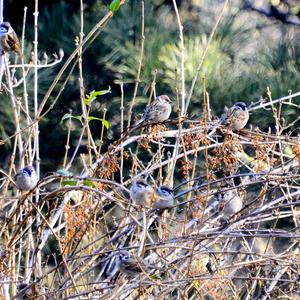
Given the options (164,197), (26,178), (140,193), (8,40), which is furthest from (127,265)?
(8,40)

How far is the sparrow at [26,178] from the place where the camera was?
11.7 ft

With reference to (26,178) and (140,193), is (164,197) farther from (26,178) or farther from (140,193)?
(26,178)

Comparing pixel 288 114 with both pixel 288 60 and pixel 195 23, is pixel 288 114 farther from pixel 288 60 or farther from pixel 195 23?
pixel 195 23

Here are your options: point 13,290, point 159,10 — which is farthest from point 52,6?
point 13,290

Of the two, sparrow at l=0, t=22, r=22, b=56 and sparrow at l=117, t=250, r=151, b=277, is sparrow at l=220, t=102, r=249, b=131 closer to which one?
sparrow at l=117, t=250, r=151, b=277

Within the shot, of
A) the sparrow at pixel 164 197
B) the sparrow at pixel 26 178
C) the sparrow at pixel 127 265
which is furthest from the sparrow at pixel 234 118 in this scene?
the sparrow at pixel 26 178

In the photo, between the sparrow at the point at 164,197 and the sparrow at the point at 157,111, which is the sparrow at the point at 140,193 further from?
the sparrow at the point at 157,111

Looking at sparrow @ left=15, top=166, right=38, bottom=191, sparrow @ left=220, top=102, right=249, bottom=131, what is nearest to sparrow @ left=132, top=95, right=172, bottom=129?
sparrow @ left=220, top=102, right=249, bottom=131

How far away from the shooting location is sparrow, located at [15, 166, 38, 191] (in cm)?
357

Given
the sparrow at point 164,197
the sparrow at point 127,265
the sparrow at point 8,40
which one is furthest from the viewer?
the sparrow at point 8,40

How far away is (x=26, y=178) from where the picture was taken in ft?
12.0

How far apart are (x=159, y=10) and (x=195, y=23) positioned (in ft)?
0.91

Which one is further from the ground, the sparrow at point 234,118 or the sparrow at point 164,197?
the sparrow at point 234,118

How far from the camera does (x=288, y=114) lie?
5754 mm
